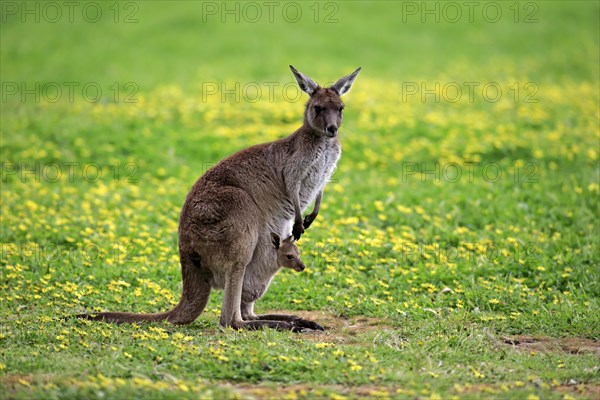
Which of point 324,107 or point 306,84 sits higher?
point 306,84

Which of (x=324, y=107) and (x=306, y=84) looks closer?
(x=324, y=107)

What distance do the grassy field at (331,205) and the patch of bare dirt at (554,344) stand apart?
28mm

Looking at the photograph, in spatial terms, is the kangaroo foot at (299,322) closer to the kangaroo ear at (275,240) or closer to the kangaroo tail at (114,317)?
the kangaroo ear at (275,240)

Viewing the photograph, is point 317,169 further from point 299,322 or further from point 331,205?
point 331,205

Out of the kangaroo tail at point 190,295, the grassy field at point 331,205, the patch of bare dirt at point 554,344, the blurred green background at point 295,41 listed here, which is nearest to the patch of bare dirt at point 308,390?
the grassy field at point 331,205

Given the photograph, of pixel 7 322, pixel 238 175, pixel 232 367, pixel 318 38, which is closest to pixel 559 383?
pixel 232 367

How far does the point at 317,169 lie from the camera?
6.96m

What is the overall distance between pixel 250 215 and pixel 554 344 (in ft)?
9.07

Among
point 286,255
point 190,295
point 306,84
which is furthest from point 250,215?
point 306,84

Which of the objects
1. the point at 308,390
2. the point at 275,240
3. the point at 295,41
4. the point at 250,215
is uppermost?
the point at 295,41

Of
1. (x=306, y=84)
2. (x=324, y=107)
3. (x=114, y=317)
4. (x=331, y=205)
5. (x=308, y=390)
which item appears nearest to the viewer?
(x=308, y=390)

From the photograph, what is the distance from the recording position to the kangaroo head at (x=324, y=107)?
678cm

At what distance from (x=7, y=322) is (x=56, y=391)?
205 cm

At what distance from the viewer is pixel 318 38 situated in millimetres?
20719
